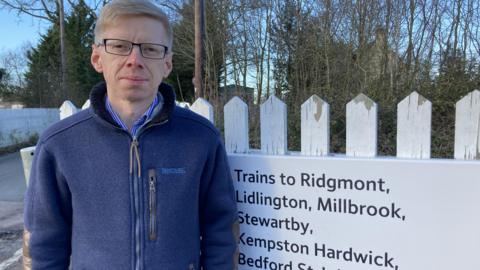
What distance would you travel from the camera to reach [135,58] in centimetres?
131

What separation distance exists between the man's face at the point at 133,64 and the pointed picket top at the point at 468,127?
1.18 m

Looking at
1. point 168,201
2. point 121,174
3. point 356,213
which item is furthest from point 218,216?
point 356,213

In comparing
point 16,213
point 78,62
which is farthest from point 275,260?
point 78,62

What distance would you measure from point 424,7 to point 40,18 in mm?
22021

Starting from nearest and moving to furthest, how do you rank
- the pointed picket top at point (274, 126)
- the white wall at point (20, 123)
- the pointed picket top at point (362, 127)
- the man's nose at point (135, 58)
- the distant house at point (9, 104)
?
the man's nose at point (135, 58)
the pointed picket top at point (362, 127)
the pointed picket top at point (274, 126)
the white wall at point (20, 123)
the distant house at point (9, 104)

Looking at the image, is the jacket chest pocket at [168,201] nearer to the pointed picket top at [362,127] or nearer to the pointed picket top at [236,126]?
the pointed picket top at [236,126]

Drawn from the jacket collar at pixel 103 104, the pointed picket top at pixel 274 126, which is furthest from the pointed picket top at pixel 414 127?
the jacket collar at pixel 103 104

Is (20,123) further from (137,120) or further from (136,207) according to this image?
(136,207)

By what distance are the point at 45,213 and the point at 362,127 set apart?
1.29 meters

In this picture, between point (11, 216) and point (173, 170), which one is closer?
point (173, 170)

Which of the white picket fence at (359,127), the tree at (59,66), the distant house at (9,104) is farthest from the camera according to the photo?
the distant house at (9,104)

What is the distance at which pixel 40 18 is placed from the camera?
71.9 ft

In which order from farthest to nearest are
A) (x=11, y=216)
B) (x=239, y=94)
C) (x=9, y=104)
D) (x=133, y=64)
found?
(x=9, y=104) → (x=239, y=94) → (x=11, y=216) → (x=133, y=64)

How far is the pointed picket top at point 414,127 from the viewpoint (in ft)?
4.77
